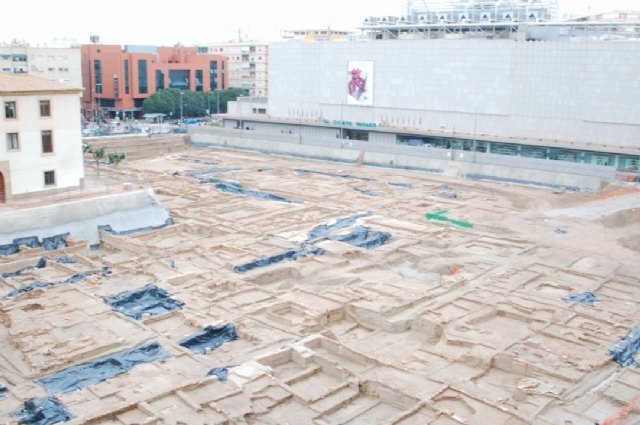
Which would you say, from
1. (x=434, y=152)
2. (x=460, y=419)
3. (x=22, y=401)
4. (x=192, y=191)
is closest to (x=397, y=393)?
(x=460, y=419)

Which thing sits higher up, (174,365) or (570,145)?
(570,145)

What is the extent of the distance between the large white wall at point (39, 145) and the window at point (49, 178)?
0.15 meters

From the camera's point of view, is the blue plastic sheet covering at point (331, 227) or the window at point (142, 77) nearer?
the blue plastic sheet covering at point (331, 227)

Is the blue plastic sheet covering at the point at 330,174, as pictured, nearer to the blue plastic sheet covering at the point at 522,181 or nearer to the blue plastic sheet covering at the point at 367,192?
the blue plastic sheet covering at the point at 367,192

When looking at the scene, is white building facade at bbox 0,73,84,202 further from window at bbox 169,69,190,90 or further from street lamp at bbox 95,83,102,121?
window at bbox 169,69,190,90

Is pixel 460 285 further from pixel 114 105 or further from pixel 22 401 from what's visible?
pixel 114 105

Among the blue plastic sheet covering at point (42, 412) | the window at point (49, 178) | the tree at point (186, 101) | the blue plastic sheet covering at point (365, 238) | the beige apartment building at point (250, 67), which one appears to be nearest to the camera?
the blue plastic sheet covering at point (42, 412)

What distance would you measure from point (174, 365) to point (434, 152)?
3661 cm

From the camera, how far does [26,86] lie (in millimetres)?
30812

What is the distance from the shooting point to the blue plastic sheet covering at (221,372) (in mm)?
16859

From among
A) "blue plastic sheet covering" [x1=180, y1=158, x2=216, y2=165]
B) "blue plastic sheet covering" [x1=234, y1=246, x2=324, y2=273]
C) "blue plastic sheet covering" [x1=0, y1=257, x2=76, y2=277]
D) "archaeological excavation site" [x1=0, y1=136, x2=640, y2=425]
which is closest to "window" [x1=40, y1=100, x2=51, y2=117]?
"archaeological excavation site" [x1=0, y1=136, x2=640, y2=425]

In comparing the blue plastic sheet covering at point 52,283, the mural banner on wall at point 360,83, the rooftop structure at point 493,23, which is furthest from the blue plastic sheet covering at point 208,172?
the rooftop structure at point 493,23

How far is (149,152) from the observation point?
5966cm

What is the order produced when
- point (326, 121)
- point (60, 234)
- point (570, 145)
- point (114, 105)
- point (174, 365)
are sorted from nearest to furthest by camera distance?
point (174, 365) → point (60, 234) → point (570, 145) → point (326, 121) → point (114, 105)
